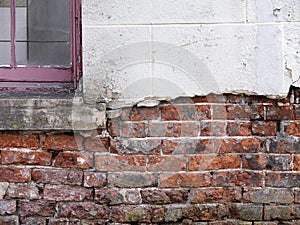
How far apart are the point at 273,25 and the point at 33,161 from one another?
1.54m

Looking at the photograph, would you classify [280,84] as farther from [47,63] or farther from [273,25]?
[47,63]

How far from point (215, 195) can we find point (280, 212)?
39 centimetres

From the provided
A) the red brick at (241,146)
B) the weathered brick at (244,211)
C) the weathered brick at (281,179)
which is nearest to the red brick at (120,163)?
the red brick at (241,146)

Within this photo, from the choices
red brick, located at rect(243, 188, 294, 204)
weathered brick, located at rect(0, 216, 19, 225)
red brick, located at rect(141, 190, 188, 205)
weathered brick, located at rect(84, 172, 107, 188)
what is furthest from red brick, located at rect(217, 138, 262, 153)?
weathered brick, located at rect(0, 216, 19, 225)

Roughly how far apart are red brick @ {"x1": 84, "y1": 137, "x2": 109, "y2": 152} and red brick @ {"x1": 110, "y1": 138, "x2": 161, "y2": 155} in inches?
1.4

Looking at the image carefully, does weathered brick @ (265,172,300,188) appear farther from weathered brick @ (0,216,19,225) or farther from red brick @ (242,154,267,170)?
weathered brick @ (0,216,19,225)

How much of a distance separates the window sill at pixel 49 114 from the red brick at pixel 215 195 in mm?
686

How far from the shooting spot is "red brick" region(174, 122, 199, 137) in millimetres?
3408

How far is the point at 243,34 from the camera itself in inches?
130

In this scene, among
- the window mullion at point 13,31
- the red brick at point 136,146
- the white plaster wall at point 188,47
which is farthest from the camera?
the window mullion at point 13,31

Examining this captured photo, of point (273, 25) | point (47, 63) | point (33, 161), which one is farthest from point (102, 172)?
point (273, 25)

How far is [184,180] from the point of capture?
3.43 meters

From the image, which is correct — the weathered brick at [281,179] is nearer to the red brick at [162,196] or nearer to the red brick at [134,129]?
the red brick at [162,196]

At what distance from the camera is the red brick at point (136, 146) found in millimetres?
3406
